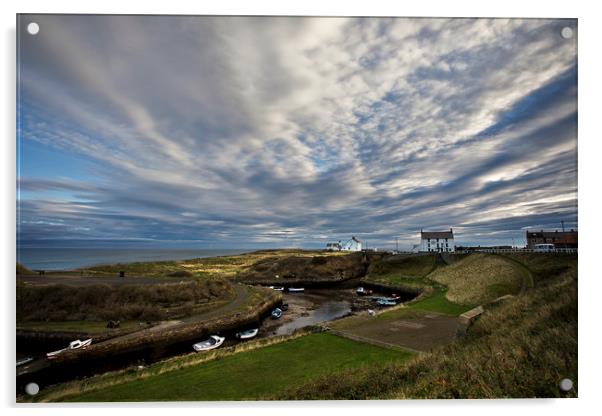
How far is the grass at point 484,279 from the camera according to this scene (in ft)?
27.9

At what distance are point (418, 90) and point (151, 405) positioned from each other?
7960 mm

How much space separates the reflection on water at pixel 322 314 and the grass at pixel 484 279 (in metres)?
8.49

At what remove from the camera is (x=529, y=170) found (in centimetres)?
586

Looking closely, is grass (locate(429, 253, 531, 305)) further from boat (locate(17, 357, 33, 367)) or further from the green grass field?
boat (locate(17, 357, 33, 367))

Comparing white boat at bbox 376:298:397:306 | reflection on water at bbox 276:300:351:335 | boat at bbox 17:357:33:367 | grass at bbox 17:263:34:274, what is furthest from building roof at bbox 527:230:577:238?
white boat at bbox 376:298:397:306

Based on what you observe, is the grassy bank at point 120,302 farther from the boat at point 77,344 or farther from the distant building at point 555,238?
the distant building at point 555,238

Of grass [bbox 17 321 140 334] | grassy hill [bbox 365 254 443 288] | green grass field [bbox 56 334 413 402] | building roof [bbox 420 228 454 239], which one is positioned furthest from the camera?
grassy hill [bbox 365 254 443 288]

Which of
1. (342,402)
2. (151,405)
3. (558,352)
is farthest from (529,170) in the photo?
(151,405)

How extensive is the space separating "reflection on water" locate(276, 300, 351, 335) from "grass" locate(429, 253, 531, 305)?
8.49 m

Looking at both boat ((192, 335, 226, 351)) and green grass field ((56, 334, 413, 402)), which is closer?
green grass field ((56, 334, 413, 402))

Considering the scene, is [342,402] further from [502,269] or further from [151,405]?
[502,269]

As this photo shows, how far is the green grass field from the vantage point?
14.7ft

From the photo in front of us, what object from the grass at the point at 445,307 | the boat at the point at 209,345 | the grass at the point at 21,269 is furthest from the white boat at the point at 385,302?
the grass at the point at 21,269

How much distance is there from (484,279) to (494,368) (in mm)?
7130
